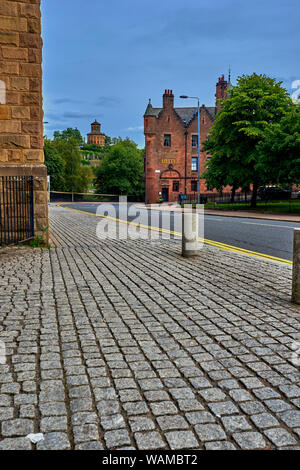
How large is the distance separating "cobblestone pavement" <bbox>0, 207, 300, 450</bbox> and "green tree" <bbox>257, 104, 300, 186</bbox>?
67.7ft

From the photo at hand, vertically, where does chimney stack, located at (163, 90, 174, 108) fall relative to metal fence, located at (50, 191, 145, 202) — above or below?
above

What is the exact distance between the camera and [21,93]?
9.68 metres

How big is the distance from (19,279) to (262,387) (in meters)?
4.54

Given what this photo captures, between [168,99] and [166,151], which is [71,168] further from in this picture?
[168,99]

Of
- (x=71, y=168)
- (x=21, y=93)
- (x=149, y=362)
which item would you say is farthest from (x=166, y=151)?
(x=149, y=362)

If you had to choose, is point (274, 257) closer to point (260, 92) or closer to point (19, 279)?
point (19, 279)

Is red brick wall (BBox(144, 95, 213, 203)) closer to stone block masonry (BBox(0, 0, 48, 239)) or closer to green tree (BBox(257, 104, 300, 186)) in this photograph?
green tree (BBox(257, 104, 300, 186))

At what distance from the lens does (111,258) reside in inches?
339

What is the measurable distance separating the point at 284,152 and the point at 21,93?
20627mm

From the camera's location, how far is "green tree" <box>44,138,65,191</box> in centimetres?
7556

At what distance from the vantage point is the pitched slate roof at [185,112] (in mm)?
60647

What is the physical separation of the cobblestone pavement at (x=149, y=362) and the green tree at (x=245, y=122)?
2895 centimetres

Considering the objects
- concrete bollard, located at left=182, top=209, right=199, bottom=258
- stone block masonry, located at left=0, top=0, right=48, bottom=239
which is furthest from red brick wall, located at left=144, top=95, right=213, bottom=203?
concrete bollard, located at left=182, top=209, right=199, bottom=258
